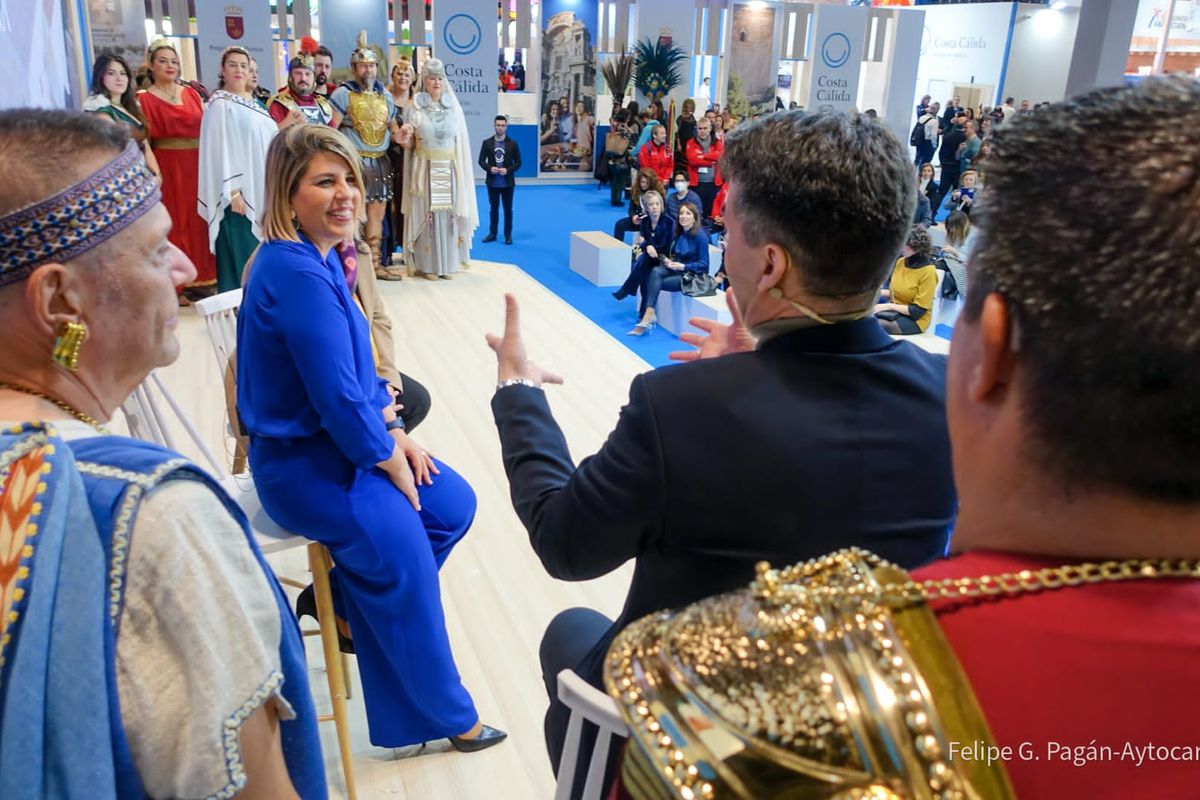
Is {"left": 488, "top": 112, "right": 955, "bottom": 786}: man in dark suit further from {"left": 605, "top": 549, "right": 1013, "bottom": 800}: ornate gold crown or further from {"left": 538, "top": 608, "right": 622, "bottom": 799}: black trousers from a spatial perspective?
{"left": 605, "top": 549, "right": 1013, "bottom": 800}: ornate gold crown

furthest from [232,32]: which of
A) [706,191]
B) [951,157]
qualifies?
[951,157]

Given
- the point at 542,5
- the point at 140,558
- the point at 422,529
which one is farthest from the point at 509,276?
the point at 542,5

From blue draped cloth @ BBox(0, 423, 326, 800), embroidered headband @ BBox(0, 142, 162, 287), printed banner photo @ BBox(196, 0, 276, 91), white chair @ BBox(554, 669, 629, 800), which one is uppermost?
printed banner photo @ BBox(196, 0, 276, 91)

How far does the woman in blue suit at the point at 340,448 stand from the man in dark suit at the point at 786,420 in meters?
0.99

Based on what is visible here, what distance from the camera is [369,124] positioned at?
664 centimetres

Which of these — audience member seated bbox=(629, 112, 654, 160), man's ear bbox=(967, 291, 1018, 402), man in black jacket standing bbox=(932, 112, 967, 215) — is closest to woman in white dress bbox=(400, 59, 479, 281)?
audience member seated bbox=(629, 112, 654, 160)

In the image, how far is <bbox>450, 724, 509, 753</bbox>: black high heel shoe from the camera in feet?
7.75

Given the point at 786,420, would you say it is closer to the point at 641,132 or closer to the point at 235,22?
the point at 235,22

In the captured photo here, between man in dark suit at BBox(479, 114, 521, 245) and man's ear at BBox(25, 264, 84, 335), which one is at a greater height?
man's ear at BBox(25, 264, 84, 335)

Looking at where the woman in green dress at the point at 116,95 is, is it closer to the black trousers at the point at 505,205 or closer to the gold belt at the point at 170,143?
the gold belt at the point at 170,143

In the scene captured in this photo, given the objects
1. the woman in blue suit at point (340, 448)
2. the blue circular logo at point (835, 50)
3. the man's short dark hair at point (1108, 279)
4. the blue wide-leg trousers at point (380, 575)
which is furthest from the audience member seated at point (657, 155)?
the man's short dark hair at point (1108, 279)

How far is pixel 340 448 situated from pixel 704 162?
945 centimetres

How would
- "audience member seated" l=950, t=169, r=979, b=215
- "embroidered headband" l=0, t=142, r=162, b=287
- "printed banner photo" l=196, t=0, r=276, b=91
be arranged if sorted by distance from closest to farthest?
1. "embroidered headband" l=0, t=142, r=162, b=287
2. "audience member seated" l=950, t=169, r=979, b=215
3. "printed banner photo" l=196, t=0, r=276, b=91

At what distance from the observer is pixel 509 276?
7570mm
